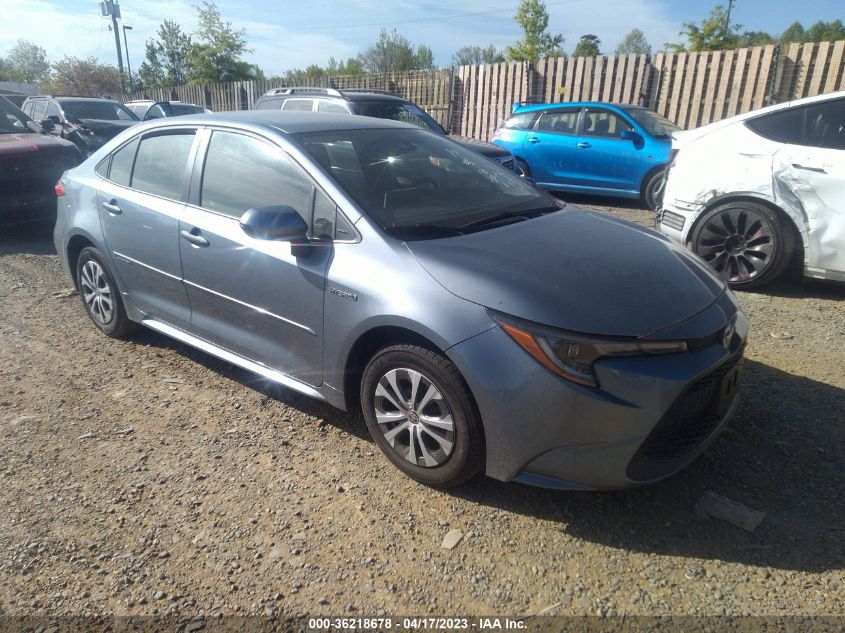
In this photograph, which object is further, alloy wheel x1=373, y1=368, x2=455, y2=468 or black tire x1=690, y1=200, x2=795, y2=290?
black tire x1=690, y1=200, x2=795, y2=290

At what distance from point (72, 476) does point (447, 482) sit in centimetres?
188

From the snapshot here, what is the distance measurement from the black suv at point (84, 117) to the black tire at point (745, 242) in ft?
35.5

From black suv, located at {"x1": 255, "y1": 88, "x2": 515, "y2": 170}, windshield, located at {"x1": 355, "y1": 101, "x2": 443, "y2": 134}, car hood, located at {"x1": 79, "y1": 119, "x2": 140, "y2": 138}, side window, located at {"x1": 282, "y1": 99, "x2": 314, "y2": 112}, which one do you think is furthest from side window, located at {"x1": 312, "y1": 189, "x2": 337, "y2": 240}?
car hood, located at {"x1": 79, "y1": 119, "x2": 140, "y2": 138}

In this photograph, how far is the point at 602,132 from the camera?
9.76m

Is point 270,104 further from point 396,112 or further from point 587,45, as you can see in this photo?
point 587,45

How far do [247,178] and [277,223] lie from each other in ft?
2.12

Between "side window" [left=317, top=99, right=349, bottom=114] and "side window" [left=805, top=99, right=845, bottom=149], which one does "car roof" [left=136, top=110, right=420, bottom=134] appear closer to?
"side window" [left=805, top=99, right=845, bottom=149]

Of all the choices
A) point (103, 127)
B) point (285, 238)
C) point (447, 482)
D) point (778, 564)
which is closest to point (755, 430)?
point (778, 564)

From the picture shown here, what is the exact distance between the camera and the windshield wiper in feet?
10.2

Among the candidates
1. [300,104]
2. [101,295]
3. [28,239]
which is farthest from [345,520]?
[300,104]

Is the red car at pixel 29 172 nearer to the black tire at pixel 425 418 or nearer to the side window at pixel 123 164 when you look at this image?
the side window at pixel 123 164

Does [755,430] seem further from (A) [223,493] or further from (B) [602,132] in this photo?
(B) [602,132]

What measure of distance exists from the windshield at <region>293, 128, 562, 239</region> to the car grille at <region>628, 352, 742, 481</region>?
1280mm

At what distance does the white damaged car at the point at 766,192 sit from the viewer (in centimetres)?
486
